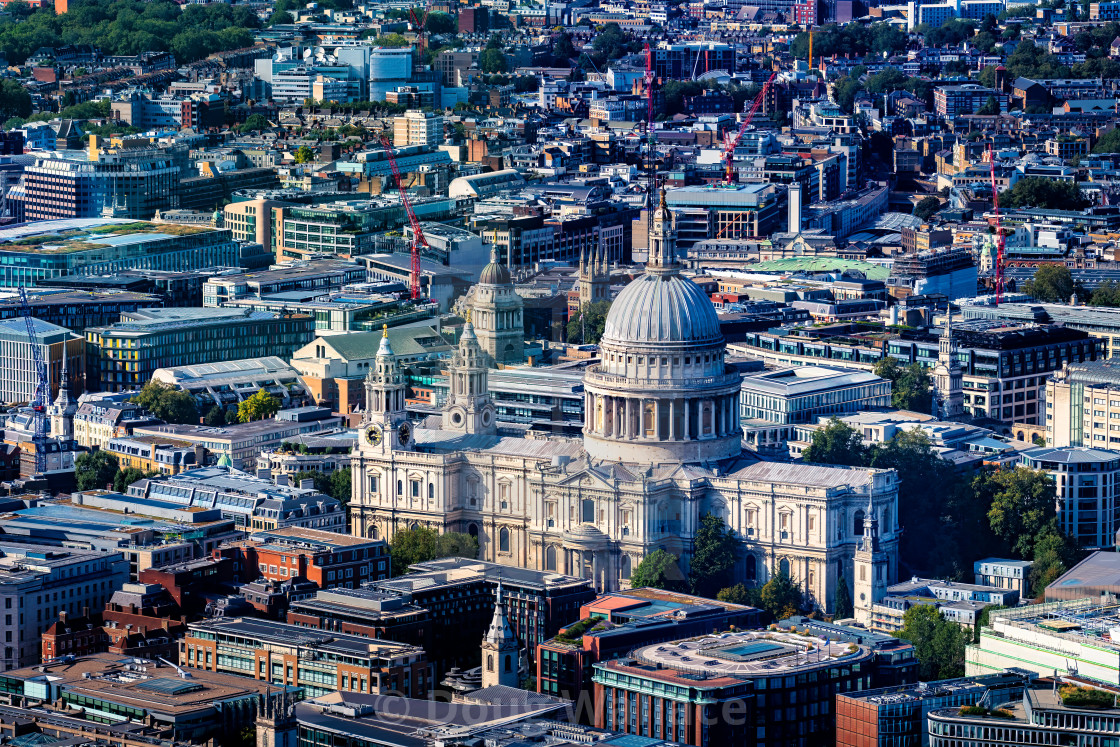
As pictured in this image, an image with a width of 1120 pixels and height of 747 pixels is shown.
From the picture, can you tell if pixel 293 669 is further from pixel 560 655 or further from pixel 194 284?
pixel 194 284

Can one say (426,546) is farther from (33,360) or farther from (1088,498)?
(33,360)

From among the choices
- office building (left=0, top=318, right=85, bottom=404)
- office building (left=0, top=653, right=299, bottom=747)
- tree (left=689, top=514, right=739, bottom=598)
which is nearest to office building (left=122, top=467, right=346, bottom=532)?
tree (left=689, top=514, right=739, bottom=598)

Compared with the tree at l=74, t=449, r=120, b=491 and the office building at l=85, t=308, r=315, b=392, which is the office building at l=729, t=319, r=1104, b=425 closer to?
the office building at l=85, t=308, r=315, b=392

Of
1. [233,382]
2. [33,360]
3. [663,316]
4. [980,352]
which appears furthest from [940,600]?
[33,360]

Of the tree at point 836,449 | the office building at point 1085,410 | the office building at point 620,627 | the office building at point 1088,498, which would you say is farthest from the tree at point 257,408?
the office building at point 1088,498

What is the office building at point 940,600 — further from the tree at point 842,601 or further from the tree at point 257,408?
the tree at point 257,408

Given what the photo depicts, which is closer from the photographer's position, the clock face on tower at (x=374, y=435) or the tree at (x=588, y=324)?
the clock face on tower at (x=374, y=435)
